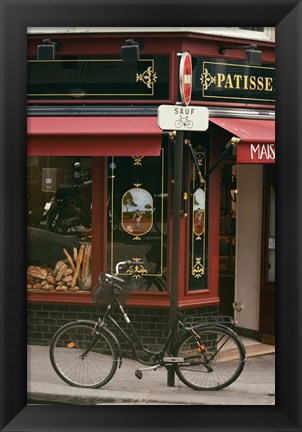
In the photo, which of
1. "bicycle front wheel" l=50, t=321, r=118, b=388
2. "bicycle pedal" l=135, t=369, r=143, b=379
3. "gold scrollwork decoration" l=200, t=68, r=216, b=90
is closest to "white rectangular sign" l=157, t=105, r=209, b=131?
"gold scrollwork decoration" l=200, t=68, r=216, b=90

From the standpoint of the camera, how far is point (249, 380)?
25.1 ft

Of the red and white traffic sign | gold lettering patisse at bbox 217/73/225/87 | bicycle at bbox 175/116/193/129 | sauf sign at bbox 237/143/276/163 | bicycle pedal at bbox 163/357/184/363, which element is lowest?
bicycle pedal at bbox 163/357/184/363

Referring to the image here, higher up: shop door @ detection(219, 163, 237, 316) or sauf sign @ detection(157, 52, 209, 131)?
sauf sign @ detection(157, 52, 209, 131)

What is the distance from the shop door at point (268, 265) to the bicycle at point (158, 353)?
2.06 meters

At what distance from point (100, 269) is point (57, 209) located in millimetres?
804

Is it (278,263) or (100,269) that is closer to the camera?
(278,263)

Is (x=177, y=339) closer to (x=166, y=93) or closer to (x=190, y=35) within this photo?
(x=166, y=93)

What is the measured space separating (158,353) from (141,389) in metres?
0.48

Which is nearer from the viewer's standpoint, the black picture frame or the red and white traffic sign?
the black picture frame

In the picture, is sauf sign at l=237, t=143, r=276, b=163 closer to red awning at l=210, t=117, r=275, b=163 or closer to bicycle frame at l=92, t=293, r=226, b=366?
red awning at l=210, t=117, r=275, b=163

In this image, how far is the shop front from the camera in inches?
332

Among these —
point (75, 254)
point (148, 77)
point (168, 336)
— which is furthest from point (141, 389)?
point (148, 77)
